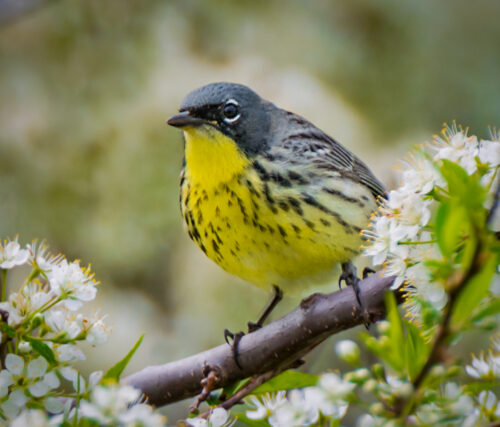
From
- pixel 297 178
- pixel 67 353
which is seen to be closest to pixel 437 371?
pixel 67 353

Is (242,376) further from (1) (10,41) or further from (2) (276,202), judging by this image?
(1) (10,41)

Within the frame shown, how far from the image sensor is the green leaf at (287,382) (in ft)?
5.99

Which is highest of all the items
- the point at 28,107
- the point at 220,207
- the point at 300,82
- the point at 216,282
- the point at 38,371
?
the point at 300,82

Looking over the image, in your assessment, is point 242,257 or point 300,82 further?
point 300,82

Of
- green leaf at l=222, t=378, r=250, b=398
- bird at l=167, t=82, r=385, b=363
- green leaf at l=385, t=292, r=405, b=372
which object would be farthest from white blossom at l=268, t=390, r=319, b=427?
bird at l=167, t=82, r=385, b=363

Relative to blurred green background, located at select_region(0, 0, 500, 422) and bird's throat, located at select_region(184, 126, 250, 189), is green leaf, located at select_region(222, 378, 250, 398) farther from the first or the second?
blurred green background, located at select_region(0, 0, 500, 422)

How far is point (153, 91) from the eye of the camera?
5.21 meters

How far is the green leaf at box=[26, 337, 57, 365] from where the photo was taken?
64.5 inches

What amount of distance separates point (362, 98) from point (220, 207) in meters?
2.50

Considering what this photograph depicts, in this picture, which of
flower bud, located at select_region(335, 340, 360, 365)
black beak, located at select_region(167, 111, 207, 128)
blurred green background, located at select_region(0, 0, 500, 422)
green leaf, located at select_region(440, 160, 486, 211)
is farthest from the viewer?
blurred green background, located at select_region(0, 0, 500, 422)

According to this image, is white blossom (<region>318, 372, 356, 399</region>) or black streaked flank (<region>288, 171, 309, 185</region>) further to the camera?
black streaked flank (<region>288, 171, 309, 185</region>)

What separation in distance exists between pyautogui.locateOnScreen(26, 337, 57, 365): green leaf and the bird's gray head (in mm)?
1632

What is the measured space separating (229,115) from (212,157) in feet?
0.85

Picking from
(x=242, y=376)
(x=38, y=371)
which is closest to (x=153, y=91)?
(x=242, y=376)
